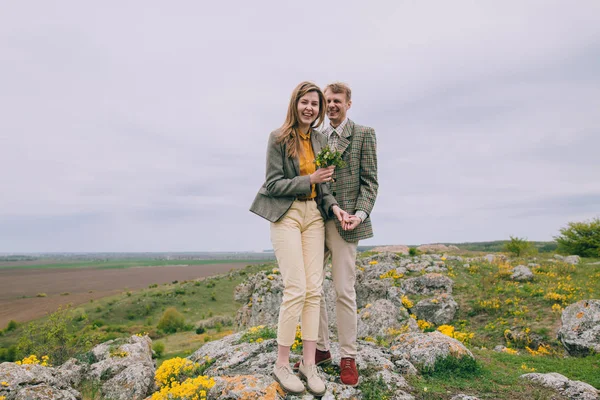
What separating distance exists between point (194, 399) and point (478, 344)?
10.8m

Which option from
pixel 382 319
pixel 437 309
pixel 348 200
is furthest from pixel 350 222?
pixel 437 309

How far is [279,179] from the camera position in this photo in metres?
4.76

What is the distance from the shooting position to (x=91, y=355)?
12.2 metres

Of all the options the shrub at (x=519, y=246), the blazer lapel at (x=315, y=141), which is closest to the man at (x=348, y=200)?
the blazer lapel at (x=315, y=141)

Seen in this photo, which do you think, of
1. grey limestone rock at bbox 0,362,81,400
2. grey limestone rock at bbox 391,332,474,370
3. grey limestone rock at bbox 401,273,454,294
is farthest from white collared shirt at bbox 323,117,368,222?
grey limestone rock at bbox 401,273,454,294

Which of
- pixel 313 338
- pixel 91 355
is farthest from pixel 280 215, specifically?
pixel 91 355

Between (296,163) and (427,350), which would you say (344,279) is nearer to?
(296,163)

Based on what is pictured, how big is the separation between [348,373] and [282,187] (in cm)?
293

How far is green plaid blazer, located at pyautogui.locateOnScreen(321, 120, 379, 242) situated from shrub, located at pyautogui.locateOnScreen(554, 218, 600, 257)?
127ft

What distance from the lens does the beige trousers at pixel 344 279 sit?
16.8ft

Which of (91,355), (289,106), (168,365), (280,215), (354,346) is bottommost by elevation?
(91,355)

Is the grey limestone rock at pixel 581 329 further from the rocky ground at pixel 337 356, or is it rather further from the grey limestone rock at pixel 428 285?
the grey limestone rock at pixel 428 285

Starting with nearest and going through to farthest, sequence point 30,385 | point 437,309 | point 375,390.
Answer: point 375,390 < point 30,385 < point 437,309

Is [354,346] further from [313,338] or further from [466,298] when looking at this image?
[466,298]
